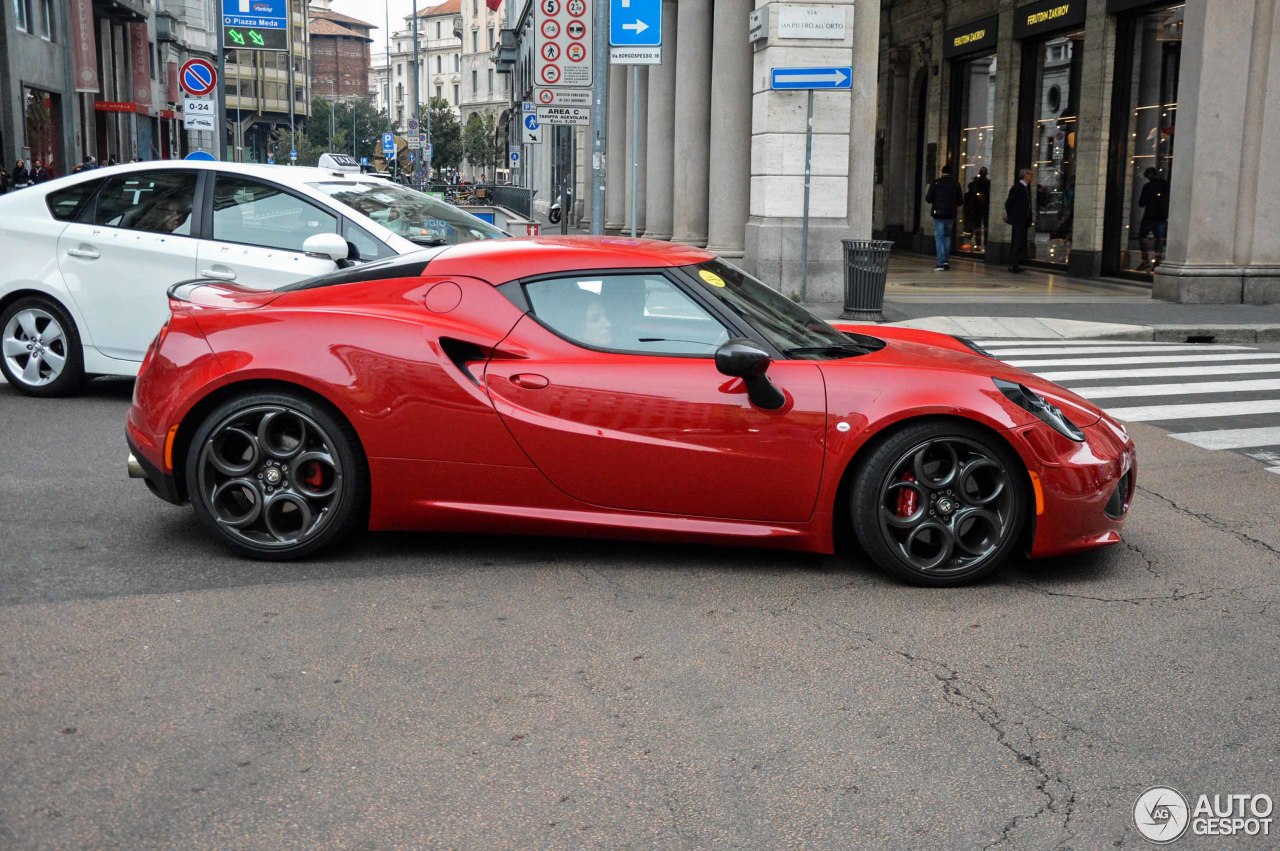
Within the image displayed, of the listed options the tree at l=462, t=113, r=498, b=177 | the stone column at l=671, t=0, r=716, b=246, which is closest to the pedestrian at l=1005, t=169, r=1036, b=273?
the stone column at l=671, t=0, r=716, b=246

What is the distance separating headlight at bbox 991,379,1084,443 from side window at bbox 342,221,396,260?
5.18 meters

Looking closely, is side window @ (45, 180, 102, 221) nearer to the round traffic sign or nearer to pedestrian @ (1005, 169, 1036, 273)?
the round traffic sign

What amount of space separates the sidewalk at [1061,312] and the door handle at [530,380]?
36.0 ft

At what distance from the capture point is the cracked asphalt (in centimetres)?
338

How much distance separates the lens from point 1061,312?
58.4ft

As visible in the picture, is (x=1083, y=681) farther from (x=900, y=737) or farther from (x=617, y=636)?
(x=617, y=636)

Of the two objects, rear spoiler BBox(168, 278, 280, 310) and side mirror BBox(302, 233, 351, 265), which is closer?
rear spoiler BBox(168, 278, 280, 310)

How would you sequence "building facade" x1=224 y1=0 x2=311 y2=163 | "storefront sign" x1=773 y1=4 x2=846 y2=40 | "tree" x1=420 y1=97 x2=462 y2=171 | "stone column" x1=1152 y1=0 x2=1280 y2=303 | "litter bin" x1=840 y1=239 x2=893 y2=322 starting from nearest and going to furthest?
"litter bin" x1=840 y1=239 x2=893 y2=322 < "stone column" x1=1152 y1=0 x2=1280 y2=303 < "storefront sign" x1=773 y1=4 x2=846 y2=40 < "tree" x1=420 y1=97 x2=462 y2=171 < "building facade" x1=224 y1=0 x2=311 y2=163

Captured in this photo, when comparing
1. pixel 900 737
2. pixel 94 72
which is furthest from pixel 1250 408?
pixel 94 72

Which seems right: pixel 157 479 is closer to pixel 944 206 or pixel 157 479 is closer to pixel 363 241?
pixel 363 241

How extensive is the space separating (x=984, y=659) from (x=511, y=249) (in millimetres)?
2550

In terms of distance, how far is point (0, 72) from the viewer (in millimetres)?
42125

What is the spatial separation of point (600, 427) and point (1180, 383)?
7.93m

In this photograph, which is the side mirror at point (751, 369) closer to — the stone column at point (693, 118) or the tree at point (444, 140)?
the stone column at point (693, 118)
